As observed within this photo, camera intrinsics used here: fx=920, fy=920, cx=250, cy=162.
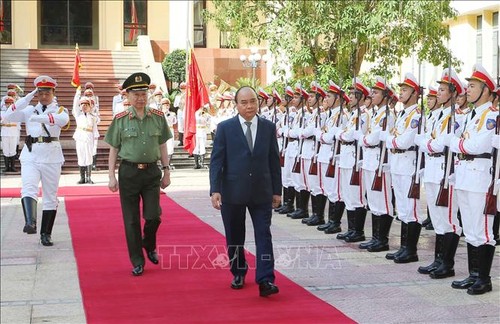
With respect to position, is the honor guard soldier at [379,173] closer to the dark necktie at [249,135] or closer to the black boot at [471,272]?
the black boot at [471,272]

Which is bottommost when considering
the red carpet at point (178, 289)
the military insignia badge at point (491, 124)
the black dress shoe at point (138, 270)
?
the red carpet at point (178, 289)

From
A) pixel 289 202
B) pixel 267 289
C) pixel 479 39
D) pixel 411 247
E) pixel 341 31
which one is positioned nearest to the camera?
pixel 267 289

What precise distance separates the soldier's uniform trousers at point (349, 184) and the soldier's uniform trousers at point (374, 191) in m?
0.25

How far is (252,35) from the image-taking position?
2167 cm

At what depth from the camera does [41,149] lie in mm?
10914

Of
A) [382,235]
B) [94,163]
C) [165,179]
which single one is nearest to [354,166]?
[382,235]

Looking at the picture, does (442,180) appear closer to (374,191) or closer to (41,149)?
(374,191)

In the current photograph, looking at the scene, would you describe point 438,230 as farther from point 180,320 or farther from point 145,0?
point 145,0

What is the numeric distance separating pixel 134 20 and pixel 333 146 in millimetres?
26214

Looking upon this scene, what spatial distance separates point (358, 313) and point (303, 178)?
6244 mm

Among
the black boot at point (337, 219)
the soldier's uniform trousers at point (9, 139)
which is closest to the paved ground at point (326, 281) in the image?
the black boot at point (337, 219)

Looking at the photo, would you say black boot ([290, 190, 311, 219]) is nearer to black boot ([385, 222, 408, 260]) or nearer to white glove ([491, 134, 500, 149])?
black boot ([385, 222, 408, 260])

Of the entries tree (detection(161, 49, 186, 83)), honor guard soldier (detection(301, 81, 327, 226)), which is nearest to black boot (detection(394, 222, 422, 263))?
honor guard soldier (detection(301, 81, 327, 226))

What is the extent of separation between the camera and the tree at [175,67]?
31.5 metres
